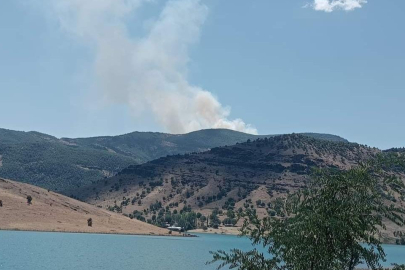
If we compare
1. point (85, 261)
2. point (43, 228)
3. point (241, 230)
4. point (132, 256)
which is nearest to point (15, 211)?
point (43, 228)

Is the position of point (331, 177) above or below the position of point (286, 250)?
above

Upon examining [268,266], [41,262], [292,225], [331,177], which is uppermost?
[331,177]

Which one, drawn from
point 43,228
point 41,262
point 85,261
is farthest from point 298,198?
point 43,228

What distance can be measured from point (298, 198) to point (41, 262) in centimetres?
8226

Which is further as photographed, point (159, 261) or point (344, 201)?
point (159, 261)

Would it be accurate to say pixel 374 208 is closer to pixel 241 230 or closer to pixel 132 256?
pixel 241 230

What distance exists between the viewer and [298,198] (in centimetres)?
1986

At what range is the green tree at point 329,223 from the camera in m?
18.2

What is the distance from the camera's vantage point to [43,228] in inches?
7357

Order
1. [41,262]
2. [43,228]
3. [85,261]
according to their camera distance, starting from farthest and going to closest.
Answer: [43,228]
[85,261]
[41,262]

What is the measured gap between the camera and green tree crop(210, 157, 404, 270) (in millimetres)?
18188

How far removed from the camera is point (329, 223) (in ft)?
57.3

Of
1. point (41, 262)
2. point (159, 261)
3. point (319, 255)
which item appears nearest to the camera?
point (319, 255)

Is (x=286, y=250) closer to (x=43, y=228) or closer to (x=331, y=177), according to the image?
(x=331, y=177)
